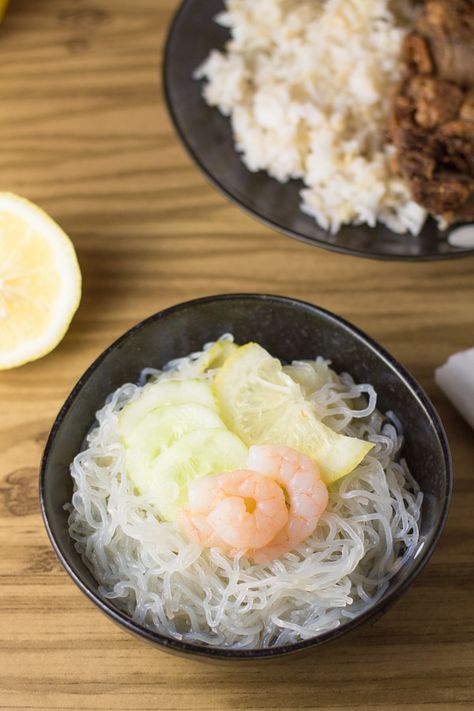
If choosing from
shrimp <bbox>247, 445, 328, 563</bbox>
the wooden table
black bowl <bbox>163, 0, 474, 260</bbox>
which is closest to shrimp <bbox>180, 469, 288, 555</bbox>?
shrimp <bbox>247, 445, 328, 563</bbox>

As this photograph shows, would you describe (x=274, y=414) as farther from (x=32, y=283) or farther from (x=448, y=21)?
(x=448, y=21)

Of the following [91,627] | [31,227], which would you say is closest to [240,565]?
[91,627]

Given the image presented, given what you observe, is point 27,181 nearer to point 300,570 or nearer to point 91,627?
point 91,627

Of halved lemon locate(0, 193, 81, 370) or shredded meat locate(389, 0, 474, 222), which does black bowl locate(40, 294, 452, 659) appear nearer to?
halved lemon locate(0, 193, 81, 370)

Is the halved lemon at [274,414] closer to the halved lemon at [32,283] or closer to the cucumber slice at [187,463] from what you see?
the cucumber slice at [187,463]

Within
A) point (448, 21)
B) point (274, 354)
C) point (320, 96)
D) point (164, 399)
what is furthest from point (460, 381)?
point (448, 21)

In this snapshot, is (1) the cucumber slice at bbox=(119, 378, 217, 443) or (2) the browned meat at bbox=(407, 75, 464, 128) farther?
(2) the browned meat at bbox=(407, 75, 464, 128)
